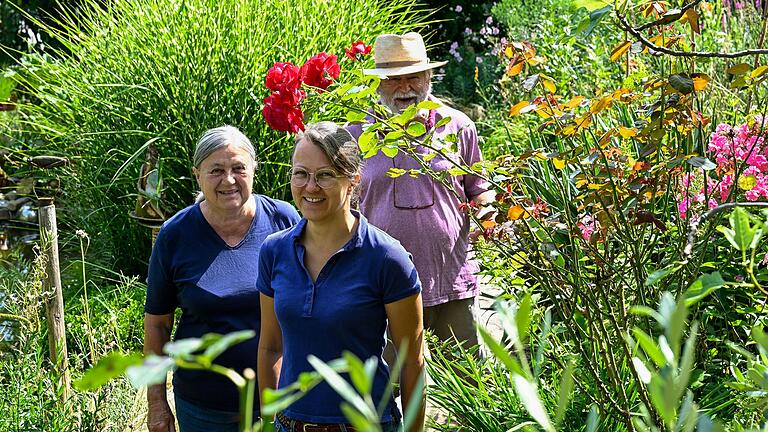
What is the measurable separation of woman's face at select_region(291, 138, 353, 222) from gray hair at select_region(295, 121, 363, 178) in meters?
0.01

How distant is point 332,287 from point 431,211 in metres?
1.24

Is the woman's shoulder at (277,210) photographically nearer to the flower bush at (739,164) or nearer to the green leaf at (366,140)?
the green leaf at (366,140)

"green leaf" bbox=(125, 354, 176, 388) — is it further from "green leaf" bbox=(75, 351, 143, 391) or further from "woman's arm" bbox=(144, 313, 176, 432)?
"woman's arm" bbox=(144, 313, 176, 432)

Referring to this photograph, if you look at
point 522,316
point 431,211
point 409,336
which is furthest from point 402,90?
point 522,316

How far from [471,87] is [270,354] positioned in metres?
7.96

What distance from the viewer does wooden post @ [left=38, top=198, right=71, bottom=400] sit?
373 cm

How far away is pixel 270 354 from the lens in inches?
107

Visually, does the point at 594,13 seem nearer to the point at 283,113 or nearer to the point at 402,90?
the point at 283,113

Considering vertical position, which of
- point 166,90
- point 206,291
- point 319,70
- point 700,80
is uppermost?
point 700,80

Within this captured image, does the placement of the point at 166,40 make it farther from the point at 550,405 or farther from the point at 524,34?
the point at 524,34

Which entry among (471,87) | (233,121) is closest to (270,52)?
(233,121)

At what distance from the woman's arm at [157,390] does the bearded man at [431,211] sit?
3.36ft

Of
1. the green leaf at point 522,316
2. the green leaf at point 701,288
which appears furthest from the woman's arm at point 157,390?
the green leaf at point 522,316

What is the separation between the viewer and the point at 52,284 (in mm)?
3891
